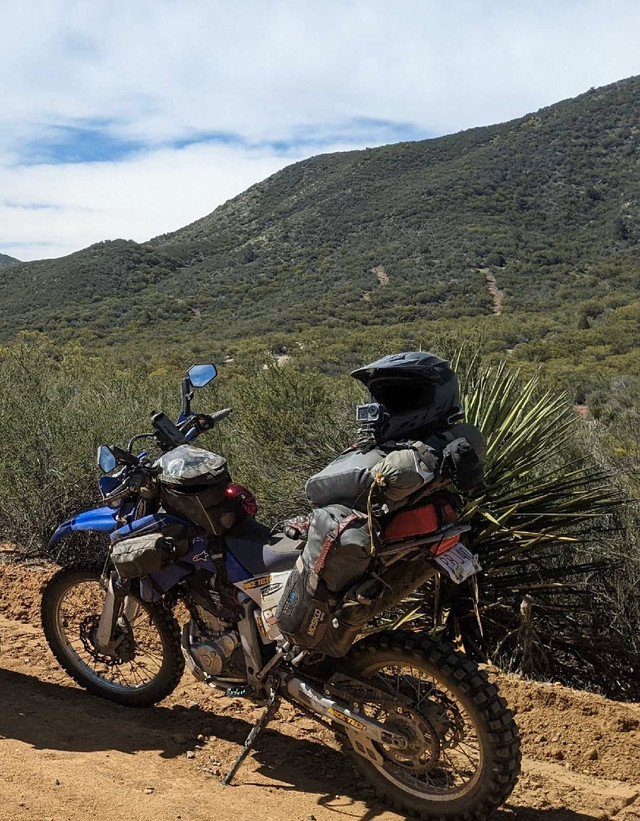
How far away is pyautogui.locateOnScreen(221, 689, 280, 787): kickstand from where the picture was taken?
3459 millimetres

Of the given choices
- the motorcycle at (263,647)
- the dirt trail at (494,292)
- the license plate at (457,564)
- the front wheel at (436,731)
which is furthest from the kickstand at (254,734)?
the dirt trail at (494,292)

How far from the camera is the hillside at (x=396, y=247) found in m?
45.2

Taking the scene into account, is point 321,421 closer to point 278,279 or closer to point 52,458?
point 52,458

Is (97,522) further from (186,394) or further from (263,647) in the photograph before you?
(263,647)

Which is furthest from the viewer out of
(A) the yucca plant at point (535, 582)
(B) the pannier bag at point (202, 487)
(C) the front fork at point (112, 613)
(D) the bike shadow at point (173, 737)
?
(A) the yucca plant at point (535, 582)

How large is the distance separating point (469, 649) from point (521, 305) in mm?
37984

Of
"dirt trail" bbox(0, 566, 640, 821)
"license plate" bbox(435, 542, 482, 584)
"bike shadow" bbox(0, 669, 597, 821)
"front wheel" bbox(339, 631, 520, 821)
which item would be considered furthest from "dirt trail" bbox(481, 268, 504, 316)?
"license plate" bbox(435, 542, 482, 584)

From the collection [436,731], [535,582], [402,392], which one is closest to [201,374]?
[402,392]

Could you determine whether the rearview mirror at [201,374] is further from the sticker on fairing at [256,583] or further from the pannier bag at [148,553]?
the sticker on fairing at [256,583]

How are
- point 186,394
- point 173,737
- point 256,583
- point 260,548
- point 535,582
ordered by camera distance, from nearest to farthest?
point 256,583 < point 260,548 < point 173,737 < point 186,394 < point 535,582

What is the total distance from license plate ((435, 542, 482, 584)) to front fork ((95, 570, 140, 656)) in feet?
6.26

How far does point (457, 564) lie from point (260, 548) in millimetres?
1111

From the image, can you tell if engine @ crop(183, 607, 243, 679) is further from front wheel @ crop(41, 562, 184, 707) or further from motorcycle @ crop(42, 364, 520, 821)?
front wheel @ crop(41, 562, 184, 707)

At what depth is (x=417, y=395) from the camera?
3.25 meters
